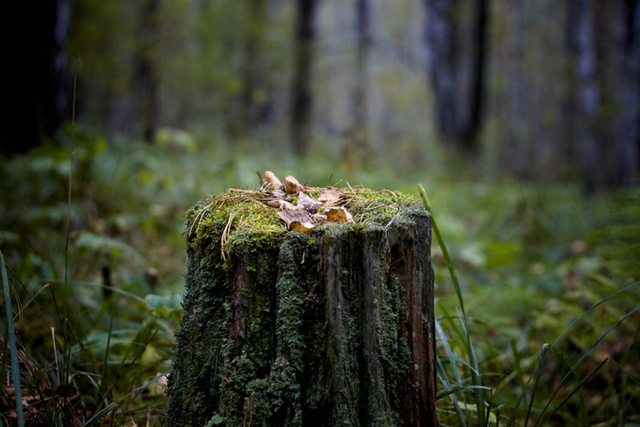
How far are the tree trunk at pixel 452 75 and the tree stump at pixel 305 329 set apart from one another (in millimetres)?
10049

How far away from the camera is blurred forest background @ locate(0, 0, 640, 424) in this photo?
1.87m

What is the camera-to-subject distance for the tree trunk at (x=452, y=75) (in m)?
10.6

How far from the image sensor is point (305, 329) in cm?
117

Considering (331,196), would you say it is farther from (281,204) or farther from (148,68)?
(148,68)

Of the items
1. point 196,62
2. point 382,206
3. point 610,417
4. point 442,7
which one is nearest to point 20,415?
point 382,206

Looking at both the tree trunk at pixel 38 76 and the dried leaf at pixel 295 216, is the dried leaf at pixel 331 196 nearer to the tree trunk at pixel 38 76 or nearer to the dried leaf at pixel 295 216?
the dried leaf at pixel 295 216

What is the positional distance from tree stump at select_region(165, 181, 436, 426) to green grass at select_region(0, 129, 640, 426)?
0.21 metres

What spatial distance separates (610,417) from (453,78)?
1057 cm

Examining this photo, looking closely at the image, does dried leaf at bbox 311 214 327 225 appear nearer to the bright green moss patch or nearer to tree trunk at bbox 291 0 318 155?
the bright green moss patch

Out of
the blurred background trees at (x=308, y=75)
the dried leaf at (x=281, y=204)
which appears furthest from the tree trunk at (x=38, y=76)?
the dried leaf at (x=281, y=204)

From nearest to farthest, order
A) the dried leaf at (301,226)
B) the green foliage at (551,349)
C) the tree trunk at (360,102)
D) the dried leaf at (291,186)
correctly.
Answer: the dried leaf at (301,226)
the dried leaf at (291,186)
the green foliage at (551,349)
the tree trunk at (360,102)

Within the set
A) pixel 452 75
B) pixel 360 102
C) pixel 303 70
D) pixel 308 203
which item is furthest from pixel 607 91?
pixel 360 102

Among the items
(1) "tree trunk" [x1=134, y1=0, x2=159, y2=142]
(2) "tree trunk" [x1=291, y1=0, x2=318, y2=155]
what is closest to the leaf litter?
(1) "tree trunk" [x1=134, y1=0, x2=159, y2=142]

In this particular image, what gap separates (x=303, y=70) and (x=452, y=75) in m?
4.30
